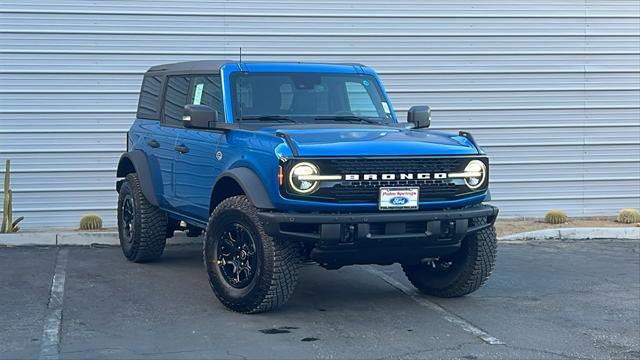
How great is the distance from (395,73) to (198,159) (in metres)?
5.33

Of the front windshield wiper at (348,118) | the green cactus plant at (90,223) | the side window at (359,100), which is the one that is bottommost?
the green cactus plant at (90,223)

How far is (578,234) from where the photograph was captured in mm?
12586

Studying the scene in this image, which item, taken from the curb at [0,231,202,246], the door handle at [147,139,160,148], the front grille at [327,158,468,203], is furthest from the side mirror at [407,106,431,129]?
the curb at [0,231,202,246]

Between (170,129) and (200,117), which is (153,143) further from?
(200,117)

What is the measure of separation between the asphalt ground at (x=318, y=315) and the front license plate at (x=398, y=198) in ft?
3.05

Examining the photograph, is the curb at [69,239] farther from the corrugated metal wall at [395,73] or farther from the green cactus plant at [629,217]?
the green cactus plant at [629,217]

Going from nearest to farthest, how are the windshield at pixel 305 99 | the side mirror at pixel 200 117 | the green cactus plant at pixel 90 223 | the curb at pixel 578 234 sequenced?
1. the side mirror at pixel 200 117
2. the windshield at pixel 305 99
3. the green cactus plant at pixel 90 223
4. the curb at pixel 578 234

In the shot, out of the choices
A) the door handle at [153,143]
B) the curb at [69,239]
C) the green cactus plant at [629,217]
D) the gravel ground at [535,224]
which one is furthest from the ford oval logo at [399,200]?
the green cactus plant at [629,217]

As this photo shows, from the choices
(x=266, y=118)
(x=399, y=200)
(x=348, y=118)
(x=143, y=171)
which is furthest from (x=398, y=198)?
(x=143, y=171)

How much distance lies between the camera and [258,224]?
24.0 ft

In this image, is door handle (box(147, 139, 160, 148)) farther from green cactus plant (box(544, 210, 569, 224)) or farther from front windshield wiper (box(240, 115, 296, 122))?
green cactus plant (box(544, 210, 569, 224))

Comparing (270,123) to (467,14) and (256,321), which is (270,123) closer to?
(256,321)

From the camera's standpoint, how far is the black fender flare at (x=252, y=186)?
23.9 feet

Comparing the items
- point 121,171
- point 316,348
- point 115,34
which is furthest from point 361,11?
point 316,348
